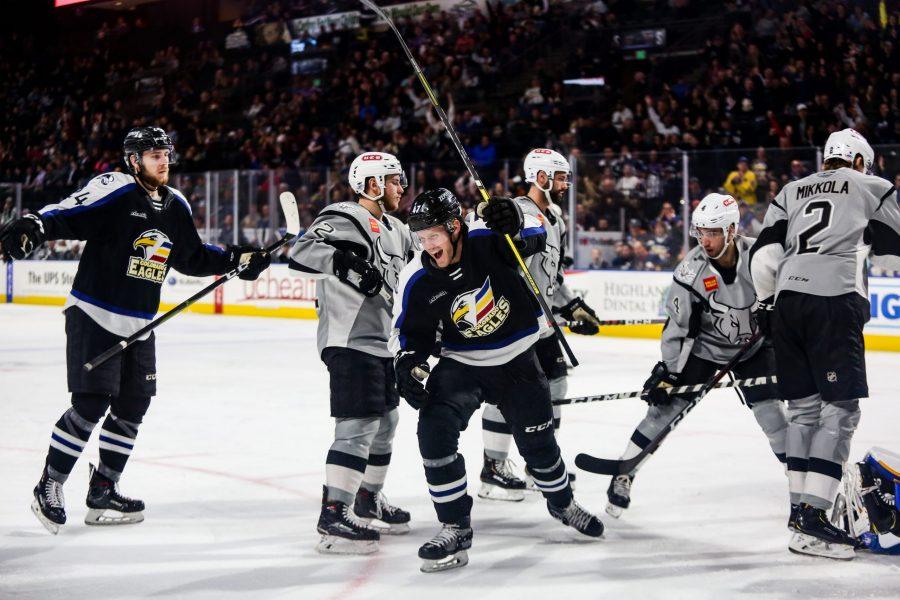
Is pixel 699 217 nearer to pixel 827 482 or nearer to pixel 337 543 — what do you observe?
pixel 827 482

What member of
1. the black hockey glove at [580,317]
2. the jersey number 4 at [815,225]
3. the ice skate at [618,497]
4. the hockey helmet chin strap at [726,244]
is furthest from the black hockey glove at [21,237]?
the jersey number 4 at [815,225]

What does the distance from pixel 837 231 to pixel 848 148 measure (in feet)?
1.09

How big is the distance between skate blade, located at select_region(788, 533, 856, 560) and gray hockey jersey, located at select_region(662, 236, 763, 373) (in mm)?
816

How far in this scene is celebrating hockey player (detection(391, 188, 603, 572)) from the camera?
3.41 metres

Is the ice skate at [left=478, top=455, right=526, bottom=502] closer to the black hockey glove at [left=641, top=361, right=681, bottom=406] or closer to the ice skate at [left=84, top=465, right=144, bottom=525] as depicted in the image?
the black hockey glove at [left=641, top=361, right=681, bottom=406]

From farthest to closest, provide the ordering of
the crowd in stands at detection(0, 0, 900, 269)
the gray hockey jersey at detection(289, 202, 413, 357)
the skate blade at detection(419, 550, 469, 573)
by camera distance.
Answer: the crowd in stands at detection(0, 0, 900, 269)
the gray hockey jersey at detection(289, 202, 413, 357)
the skate blade at detection(419, 550, 469, 573)

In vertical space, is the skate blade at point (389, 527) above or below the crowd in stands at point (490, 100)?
below

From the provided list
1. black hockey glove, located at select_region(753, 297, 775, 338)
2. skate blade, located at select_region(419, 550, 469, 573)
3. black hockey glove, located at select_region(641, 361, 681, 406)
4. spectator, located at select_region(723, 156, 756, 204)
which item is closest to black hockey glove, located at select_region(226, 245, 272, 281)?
skate blade, located at select_region(419, 550, 469, 573)

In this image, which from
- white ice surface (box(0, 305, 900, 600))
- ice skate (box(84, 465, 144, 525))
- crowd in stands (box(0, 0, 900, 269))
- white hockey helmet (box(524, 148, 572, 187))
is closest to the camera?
white ice surface (box(0, 305, 900, 600))

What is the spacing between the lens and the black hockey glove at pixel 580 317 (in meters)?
4.50

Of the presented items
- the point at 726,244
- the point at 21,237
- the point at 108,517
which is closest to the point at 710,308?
the point at 726,244

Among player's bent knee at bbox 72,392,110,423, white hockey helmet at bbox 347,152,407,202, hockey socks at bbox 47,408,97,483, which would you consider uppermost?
white hockey helmet at bbox 347,152,407,202

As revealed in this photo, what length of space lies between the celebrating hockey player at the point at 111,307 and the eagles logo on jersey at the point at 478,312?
1192mm

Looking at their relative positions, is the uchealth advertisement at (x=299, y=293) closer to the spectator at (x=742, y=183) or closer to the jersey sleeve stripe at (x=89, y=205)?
the spectator at (x=742, y=183)
